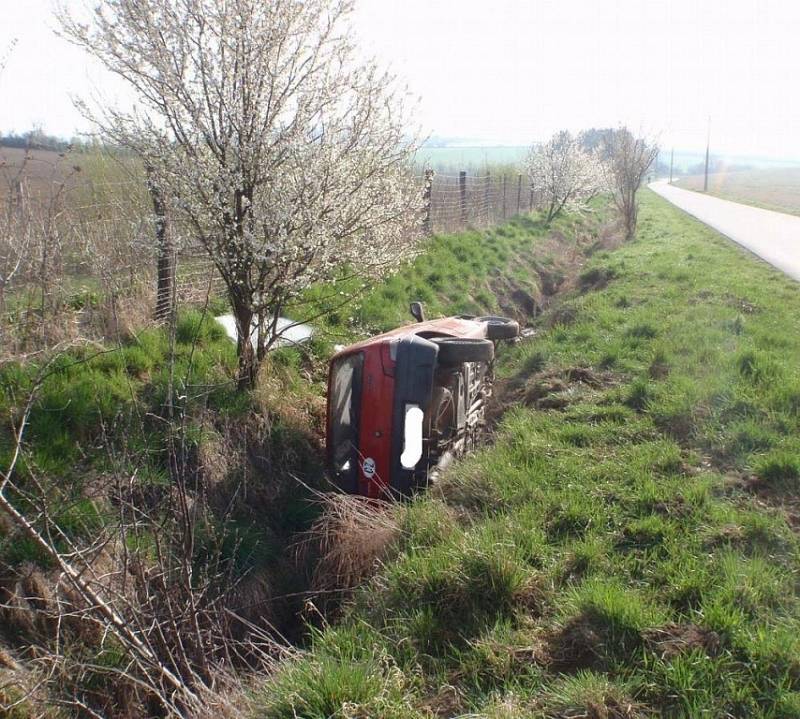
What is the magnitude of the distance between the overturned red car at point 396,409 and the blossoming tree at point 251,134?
1303mm

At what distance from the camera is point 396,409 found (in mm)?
5527

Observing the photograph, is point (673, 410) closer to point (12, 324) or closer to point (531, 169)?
point (12, 324)

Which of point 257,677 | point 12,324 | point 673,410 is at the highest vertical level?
point 12,324

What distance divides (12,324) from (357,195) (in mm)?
3294

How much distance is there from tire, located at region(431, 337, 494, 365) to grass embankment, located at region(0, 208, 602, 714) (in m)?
1.57

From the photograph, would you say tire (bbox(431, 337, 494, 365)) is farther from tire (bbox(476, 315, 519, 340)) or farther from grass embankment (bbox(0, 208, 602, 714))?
tire (bbox(476, 315, 519, 340))

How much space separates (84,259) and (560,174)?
23.8 meters

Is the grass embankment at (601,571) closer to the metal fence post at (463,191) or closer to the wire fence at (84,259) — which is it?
the wire fence at (84,259)

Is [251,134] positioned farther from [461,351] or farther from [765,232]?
[765,232]

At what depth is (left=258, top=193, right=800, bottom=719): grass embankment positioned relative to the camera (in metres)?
3.20

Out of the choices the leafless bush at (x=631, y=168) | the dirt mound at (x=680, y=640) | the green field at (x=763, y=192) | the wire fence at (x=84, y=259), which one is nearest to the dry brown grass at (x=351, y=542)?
the dirt mound at (x=680, y=640)

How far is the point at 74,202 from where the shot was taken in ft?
29.3

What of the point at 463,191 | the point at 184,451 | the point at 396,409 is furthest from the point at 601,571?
the point at 463,191

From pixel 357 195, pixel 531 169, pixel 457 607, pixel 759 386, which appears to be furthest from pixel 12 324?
pixel 531 169
